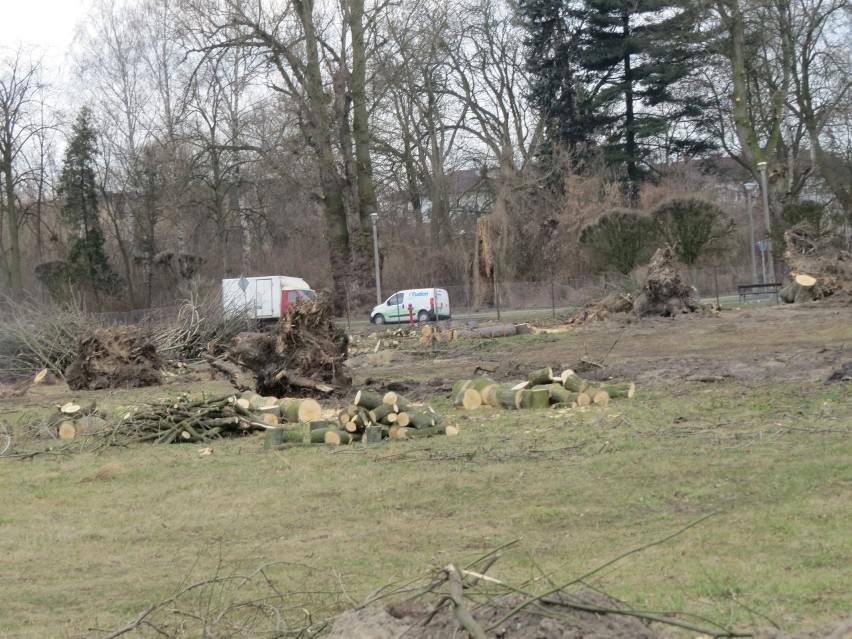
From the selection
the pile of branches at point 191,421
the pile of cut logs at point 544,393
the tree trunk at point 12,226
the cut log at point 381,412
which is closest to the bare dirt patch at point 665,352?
the pile of cut logs at point 544,393

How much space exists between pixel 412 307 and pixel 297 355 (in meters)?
25.6

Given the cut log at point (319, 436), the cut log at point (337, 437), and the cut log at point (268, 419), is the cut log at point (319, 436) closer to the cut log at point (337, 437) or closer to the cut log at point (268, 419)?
the cut log at point (337, 437)

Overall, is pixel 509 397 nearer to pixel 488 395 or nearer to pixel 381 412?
pixel 488 395

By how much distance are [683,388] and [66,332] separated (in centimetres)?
1530

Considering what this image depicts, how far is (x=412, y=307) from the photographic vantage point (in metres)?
40.7

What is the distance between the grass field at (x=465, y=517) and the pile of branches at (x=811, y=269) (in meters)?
17.4

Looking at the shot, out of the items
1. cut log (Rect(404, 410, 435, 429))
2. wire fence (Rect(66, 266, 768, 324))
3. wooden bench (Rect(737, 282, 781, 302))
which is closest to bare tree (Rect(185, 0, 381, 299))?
wire fence (Rect(66, 266, 768, 324))

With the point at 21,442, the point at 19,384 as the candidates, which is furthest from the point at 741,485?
the point at 19,384

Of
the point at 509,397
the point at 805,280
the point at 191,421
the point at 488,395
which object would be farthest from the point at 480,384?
the point at 805,280

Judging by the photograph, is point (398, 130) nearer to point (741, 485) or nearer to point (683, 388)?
point (683, 388)

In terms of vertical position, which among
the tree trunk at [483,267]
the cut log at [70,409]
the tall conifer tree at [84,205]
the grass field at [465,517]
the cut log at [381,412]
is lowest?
the grass field at [465,517]

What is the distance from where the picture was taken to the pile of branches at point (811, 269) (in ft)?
92.2

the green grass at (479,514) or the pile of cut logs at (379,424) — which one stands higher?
the pile of cut logs at (379,424)

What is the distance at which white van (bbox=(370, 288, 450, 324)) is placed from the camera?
1575 inches
